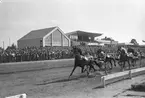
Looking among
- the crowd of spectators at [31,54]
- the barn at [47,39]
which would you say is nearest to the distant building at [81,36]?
the barn at [47,39]

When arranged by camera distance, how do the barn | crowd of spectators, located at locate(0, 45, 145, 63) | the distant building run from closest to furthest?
1. crowd of spectators, located at locate(0, 45, 145, 63)
2. the barn
3. the distant building

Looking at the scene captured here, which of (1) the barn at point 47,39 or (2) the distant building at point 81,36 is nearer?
(1) the barn at point 47,39

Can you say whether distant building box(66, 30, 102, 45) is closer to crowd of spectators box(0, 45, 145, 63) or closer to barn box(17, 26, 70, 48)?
barn box(17, 26, 70, 48)

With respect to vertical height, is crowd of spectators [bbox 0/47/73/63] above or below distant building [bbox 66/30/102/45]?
below

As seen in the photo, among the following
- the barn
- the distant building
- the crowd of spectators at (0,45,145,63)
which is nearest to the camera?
the crowd of spectators at (0,45,145,63)

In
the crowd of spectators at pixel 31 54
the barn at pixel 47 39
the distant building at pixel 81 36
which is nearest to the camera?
the crowd of spectators at pixel 31 54

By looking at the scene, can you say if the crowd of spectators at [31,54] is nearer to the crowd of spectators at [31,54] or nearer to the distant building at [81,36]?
the crowd of spectators at [31,54]

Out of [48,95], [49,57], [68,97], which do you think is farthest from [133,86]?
[49,57]

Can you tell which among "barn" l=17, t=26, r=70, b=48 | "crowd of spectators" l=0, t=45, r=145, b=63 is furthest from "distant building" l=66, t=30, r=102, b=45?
"crowd of spectators" l=0, t=45, r=145, b=63

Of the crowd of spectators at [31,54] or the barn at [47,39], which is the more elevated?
the barn at [47,39]

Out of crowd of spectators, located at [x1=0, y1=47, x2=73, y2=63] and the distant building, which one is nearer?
crowd of spectators, located at [x1=0, y1=47, x2=73, y2=63]

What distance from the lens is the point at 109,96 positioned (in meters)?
8.67

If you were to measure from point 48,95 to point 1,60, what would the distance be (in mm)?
23114

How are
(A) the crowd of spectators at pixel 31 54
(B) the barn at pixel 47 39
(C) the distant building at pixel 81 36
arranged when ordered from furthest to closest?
(C) the distant building at pixel 81 36, (B) the barn at pixel 47 39, (A) the crowd of spectators at pixel 31 54
